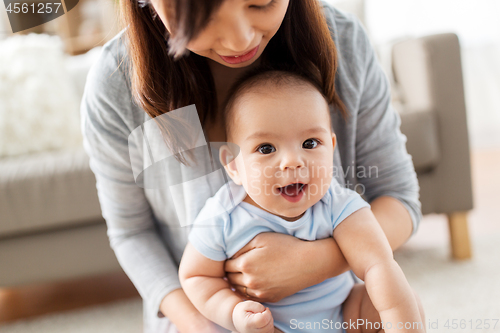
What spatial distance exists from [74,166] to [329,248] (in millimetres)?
687

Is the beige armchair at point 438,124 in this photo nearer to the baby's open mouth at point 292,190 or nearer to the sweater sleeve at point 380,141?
the sweater sleeve at point 380,141

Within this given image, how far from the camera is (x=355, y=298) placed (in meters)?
0.46

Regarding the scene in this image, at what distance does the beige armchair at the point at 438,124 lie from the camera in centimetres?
96

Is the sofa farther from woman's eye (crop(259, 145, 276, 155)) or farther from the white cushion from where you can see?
woman's eye (crop(259, 145, 276, 155))

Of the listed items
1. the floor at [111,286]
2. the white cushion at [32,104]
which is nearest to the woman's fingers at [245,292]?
the floor at [111,286]

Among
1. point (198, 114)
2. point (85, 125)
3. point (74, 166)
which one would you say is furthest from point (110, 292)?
point (198, 114)

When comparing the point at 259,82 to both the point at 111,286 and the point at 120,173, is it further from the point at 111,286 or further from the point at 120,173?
the point at 111,286

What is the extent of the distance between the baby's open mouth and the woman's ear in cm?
6

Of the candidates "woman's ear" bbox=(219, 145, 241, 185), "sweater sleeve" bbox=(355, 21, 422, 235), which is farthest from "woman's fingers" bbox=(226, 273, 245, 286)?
"sweater sleeve" bbox=(355, 21, 422, 235)

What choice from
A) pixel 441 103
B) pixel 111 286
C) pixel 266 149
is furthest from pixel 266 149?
pixel 111 286

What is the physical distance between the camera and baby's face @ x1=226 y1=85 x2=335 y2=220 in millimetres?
427

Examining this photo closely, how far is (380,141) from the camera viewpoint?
562mm

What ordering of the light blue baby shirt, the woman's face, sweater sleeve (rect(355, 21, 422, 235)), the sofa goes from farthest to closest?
the sofa < sweater sleeve (rect(355, 21, 422, 235)) < the light blue baby shirt < the woman's face

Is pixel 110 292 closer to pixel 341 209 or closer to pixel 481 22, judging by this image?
pixel 341 209
